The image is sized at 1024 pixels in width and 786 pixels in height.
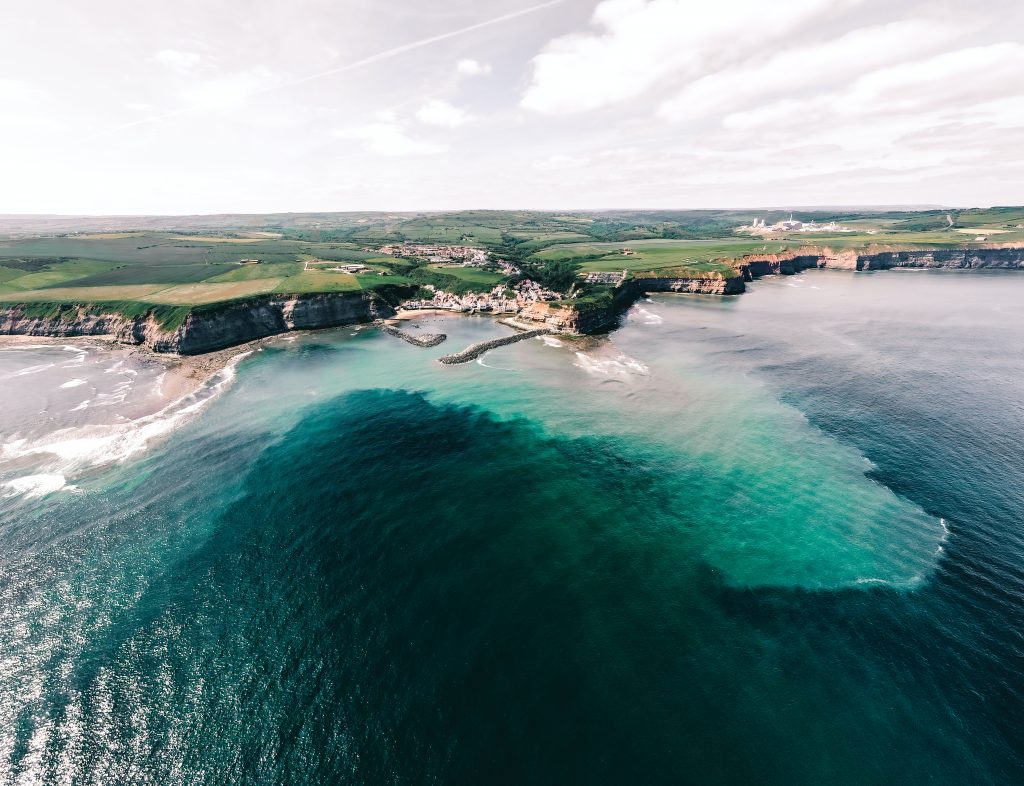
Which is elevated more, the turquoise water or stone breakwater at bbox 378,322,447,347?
stone breakwater at bbox 378,322,447,347

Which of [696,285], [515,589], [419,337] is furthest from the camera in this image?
[696,285]

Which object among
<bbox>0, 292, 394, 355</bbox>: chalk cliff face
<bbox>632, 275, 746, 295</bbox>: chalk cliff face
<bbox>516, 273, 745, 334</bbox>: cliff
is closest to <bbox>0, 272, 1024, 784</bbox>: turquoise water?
<bbox>0, 292, 394, 355</bbox>: chalk cliff face

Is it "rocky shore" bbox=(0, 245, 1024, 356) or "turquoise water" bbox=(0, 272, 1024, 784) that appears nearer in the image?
"turquoise water" bbox=(0, 272, 1024, 784)

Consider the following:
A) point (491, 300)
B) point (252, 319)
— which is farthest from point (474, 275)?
point (252, 319)

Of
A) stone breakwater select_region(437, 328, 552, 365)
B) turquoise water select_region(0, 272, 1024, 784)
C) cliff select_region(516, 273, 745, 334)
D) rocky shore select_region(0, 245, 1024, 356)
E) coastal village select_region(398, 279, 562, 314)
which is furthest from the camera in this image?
coastal village select_region(398, 279, 562, 314)

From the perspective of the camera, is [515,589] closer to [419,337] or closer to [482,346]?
[482,346]

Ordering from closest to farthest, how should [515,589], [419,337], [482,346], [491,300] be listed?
1. [515,589]
2. [482,346]
3. [419,337]
4. [491,300]

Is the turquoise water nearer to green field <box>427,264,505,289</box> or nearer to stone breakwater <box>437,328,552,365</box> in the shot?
stone breakwater <box>437,328,552,365</box>
